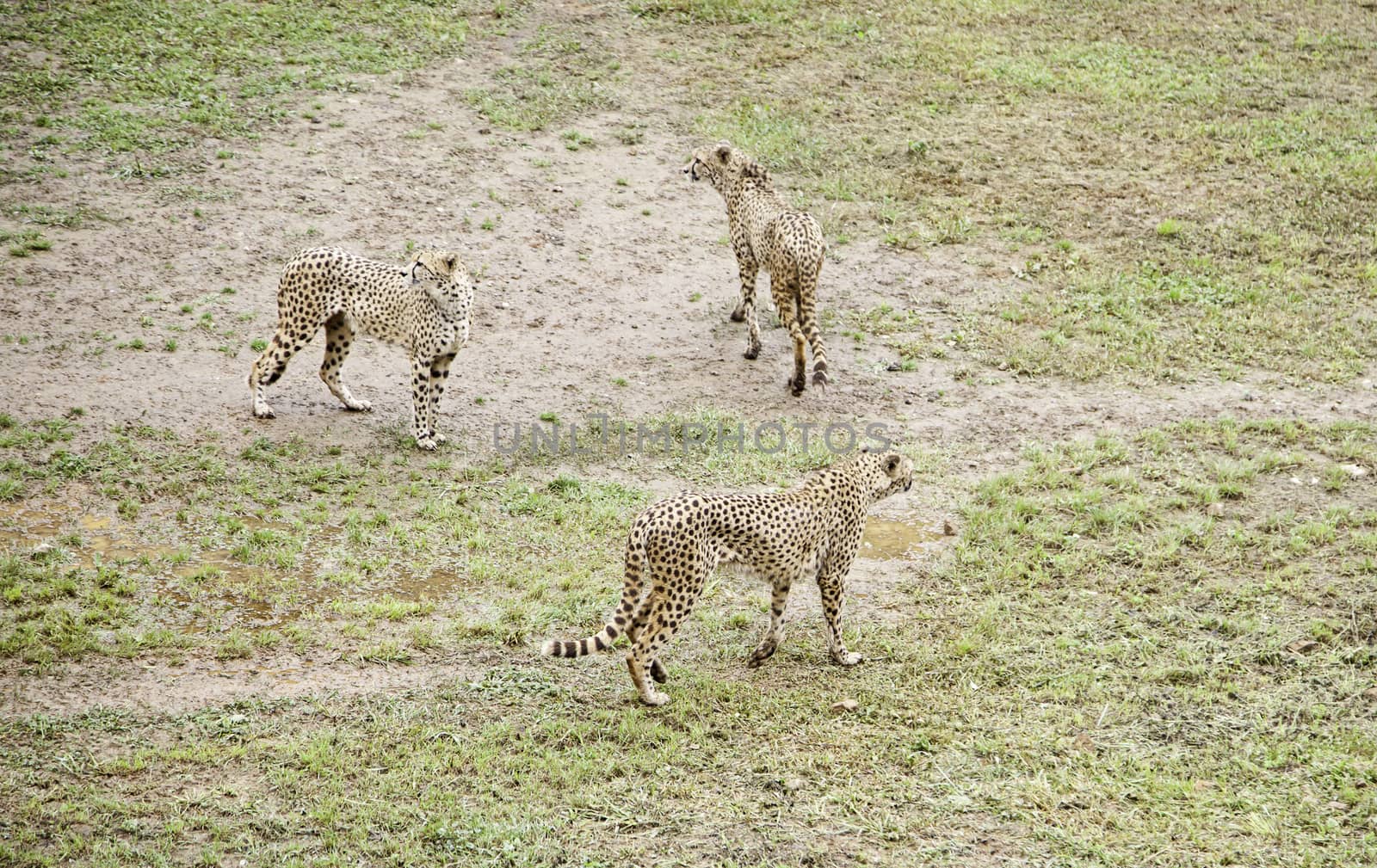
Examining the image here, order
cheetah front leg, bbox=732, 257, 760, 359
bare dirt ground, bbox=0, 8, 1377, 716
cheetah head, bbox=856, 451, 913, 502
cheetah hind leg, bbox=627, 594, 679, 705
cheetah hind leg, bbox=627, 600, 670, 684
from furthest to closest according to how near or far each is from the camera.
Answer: cheetah front leg, bbox=732, 257, 760, 359 < bare dirt ground, bbox=0, 8, 1377, 716 < cheetah head, bbox=856, 451, 913, 502 < cheetah hind leg, bbox=627, 600, 670, 684 < cheetah hind leg, bbox=627, 594, 679, 705

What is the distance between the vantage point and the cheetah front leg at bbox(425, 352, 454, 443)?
10578 millimetres

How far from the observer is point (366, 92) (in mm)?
16078

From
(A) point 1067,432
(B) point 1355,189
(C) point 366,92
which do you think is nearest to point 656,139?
(C) point 366,92

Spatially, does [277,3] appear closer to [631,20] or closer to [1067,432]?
[631,20]

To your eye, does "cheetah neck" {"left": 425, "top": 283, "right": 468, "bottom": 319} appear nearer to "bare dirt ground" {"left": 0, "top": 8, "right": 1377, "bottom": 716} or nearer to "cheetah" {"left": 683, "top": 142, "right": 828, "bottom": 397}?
"bare dirt ground" {"left": 0, "top": 8, "right": 1377, "bottom": 716}

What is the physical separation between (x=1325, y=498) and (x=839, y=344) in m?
4.44

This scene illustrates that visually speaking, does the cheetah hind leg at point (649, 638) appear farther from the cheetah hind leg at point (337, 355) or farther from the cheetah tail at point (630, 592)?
the cheetah hind leg at point (337, 355)

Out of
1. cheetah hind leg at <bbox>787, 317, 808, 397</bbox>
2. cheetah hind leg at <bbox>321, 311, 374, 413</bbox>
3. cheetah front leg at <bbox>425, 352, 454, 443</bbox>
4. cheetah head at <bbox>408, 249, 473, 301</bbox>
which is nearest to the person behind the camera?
cheetah head at <bbox>408, 249, 473, 301</bbox>

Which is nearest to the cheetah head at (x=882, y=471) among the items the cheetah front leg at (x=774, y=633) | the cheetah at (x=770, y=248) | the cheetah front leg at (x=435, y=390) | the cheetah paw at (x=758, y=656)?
the cheetah front leg at (x=774, y=633)

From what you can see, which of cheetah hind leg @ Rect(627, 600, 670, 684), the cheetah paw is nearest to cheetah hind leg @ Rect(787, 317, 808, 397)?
the cheetah paw

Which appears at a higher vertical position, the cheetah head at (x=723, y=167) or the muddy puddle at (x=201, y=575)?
the cheetah head at (x=723, y=167)

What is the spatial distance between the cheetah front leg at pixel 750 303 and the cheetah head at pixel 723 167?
3.12 feet

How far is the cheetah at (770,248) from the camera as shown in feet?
38.1

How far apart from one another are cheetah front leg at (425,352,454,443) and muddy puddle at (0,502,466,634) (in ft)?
5.23
